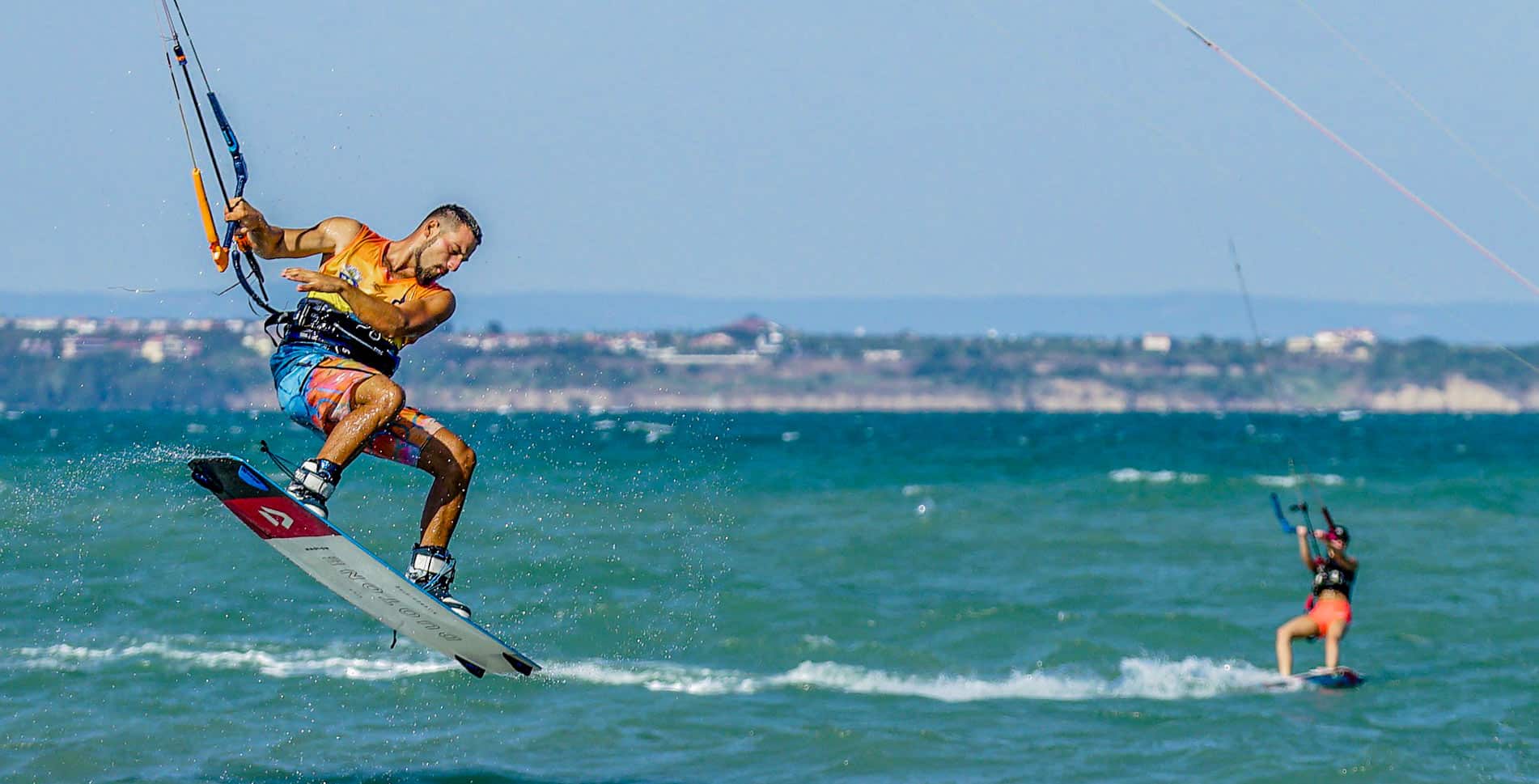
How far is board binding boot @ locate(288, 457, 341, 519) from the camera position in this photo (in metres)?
9.47

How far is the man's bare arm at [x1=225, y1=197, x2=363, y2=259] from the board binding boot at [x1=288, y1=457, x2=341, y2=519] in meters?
1.12

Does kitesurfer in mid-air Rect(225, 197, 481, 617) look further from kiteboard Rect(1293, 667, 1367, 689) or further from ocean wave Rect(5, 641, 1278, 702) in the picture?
kiteboard Rect(1293, 667, 1367, 689)

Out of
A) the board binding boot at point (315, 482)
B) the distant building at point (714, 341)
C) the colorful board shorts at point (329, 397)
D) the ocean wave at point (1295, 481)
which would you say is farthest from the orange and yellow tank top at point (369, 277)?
the distant building at point (714, 341)

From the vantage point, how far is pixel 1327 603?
1772 cm

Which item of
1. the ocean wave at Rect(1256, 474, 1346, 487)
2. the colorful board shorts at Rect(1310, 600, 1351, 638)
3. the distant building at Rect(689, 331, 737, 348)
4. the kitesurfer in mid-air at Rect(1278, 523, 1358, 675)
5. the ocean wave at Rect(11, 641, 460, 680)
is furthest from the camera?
the distant building at Rect(689, 331, 737, 348)

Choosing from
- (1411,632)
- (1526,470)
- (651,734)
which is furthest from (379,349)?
(1526,470)

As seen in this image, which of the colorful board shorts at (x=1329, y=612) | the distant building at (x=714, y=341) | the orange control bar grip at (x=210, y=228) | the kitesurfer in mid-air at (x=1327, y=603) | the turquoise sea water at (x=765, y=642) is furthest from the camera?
the distant building at (x=714, y=341)

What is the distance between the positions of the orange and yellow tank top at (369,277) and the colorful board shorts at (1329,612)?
36.5 ft

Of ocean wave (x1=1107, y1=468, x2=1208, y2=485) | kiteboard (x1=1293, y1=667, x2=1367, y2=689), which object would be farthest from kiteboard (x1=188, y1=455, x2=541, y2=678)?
ocean wave (x1=1107, y1=468, x2=1208, y2=485)

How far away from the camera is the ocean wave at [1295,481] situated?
46031 mm

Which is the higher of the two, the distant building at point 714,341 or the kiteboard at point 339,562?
the kiteboard at point 339,562

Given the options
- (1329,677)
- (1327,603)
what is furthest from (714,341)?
(1327,603)

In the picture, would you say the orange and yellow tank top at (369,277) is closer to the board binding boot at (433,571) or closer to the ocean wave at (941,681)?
the board binding boot at (433,571)

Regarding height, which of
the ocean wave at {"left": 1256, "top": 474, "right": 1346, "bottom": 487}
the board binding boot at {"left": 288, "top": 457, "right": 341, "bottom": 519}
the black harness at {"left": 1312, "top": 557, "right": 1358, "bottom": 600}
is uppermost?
the board binding boot at {"left": 288, "top": 457, "right": 341, "bottom": 519}
